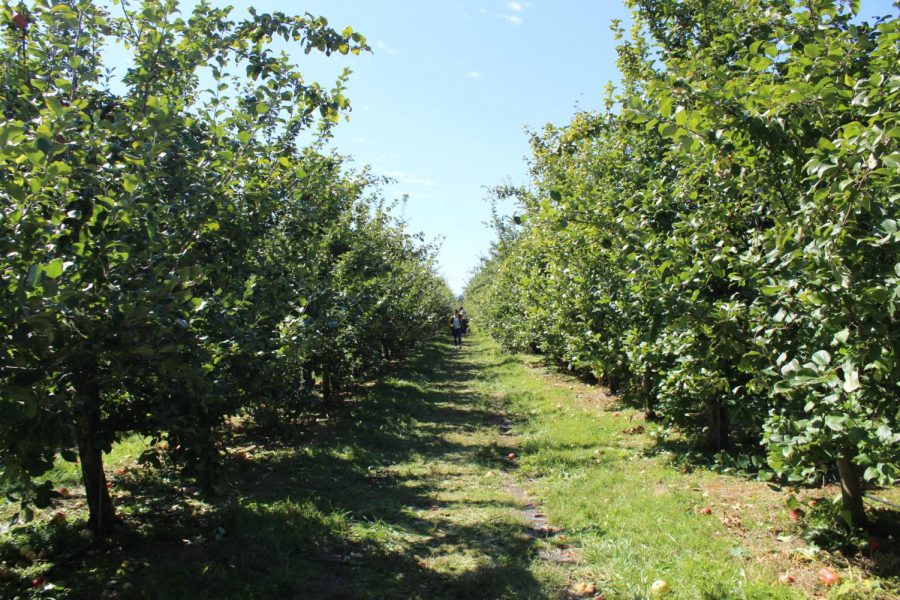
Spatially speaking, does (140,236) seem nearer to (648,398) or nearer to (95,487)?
(95,487)

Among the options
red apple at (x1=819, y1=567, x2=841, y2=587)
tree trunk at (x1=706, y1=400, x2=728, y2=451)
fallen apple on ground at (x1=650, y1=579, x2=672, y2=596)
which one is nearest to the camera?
red apple at (x1=819, y1=567, x2=841, y2=587)

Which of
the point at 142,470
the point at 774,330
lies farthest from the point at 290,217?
the point at 774,330

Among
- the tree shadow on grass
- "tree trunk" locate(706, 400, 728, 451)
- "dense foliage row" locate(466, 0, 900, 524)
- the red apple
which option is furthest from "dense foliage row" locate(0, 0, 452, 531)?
"tree trunk" locate(706, 400, 728, 451)

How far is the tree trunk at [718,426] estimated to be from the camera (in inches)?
271

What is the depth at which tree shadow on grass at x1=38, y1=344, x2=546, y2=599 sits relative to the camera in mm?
3955

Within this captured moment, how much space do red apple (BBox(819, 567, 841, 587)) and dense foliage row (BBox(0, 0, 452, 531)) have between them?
4164 millimetres

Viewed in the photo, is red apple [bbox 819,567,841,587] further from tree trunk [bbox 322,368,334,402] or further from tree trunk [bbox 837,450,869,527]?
tree trunk [bbox 322,368,334,402]

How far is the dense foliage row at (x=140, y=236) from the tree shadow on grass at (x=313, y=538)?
0.62 metres

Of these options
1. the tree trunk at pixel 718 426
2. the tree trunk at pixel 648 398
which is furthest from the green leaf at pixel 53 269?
the tree trunk at pixel 648 398

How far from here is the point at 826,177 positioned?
2.74m

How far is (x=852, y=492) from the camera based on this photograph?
4.12 metres

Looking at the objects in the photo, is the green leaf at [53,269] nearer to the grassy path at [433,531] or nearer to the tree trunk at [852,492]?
the grassy path at [433,531]

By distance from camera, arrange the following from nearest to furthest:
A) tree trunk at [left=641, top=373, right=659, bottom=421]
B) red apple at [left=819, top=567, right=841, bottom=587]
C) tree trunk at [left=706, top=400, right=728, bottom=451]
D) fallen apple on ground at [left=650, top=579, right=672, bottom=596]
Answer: red apple at [left=819, top=567, right=841, bottom=587] → fallen apple on ground at [left=650, top=579, right=672, bottom=596] → tree trunk at [left=706, top=400, right=728, bottom=451] → tree trunk at [left=641, top=373, right=659, bottom=421]

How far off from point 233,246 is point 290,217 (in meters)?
1.88
